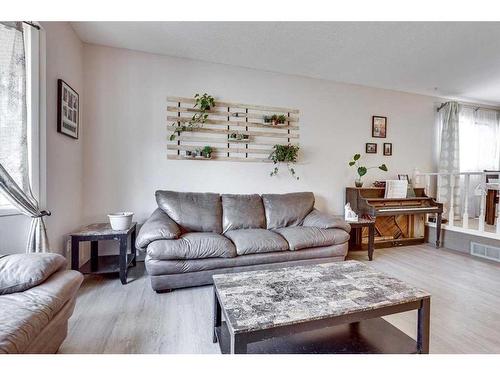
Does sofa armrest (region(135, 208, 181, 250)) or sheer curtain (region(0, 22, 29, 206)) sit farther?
sofa armrest (region(135, 208, 181, 250))

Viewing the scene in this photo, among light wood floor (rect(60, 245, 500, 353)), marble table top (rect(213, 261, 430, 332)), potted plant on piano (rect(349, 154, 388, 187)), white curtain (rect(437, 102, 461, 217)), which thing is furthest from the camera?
white curtain (rect(437, 102, 461, 217))

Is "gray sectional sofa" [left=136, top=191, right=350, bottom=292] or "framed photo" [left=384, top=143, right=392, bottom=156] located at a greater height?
"framed photo" [left=384, top=143, right=392, bottom=156]

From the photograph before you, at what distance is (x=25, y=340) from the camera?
3.35ft

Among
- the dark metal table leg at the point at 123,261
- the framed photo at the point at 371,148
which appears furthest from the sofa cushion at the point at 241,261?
the framed photo at the point at 371,148

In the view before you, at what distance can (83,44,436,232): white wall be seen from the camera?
3020mm

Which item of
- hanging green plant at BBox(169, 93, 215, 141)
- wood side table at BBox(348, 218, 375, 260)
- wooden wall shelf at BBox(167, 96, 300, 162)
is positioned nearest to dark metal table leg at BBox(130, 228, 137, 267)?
wooden wall shelf at BBox(167, 96, 300, 162)

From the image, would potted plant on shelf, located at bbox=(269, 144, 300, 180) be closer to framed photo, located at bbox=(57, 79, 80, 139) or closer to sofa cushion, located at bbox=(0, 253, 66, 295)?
framed photo, located at bbox=(57, 79, 80, 139)

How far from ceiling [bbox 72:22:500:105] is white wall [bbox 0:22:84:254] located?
1.12 feet

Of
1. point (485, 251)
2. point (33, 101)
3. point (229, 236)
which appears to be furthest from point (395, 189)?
point (33, 101)

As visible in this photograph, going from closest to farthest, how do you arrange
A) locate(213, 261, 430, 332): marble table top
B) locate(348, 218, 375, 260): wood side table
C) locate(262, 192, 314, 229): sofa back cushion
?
1. locate(213, 261, 430, 332): marble table top
2. locate(262, 192, 314, 229): sofa back cushion
3. locate(348, 218, 375, 260): wood side table

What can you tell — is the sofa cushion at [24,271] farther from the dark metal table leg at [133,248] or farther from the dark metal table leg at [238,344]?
the dark metal table leg at [133,248]

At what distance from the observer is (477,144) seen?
5141 millimetres
